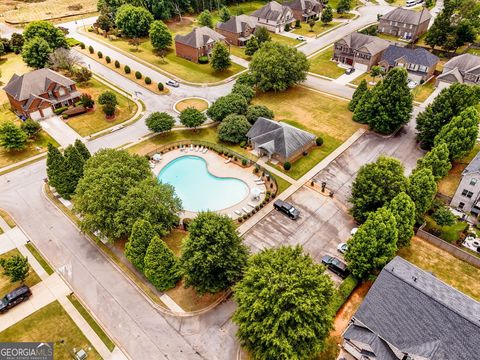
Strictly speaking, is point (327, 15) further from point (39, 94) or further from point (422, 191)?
point (39, 94)

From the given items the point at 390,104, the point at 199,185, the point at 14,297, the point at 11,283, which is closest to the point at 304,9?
the point at 390,104

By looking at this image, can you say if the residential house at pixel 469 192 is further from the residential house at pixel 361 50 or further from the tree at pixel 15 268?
the tree at pixel 15 268

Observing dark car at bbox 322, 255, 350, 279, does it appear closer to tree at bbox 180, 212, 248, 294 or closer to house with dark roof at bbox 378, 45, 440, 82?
tree at bbox 180, 212, 248, 294

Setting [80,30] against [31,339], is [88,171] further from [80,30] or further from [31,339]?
[80,30]

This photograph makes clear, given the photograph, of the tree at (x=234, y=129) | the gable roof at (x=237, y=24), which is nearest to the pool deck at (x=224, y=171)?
the tree at (x=234, y=129)

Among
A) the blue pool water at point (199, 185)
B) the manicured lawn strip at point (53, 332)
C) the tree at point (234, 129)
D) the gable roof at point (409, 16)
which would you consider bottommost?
the blue pool water at point (199, 185)

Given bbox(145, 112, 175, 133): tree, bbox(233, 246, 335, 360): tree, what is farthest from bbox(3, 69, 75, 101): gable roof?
bbox(233, 246, 335, 360): tree

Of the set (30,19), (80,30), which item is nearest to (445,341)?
(80,30)
